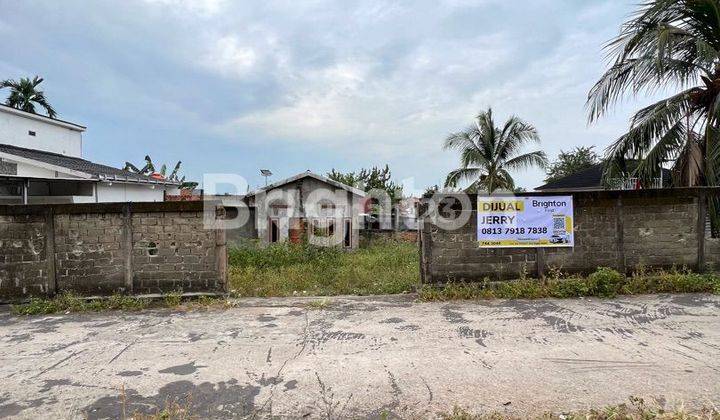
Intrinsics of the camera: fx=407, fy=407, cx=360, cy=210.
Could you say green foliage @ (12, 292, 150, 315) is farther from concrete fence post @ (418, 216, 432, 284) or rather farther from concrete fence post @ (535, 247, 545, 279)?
concrete fence post @ (535, 247, 545, 279)

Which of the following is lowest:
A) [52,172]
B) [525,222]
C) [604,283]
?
[604,283]

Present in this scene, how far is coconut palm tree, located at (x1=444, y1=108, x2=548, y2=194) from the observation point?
1872 cm

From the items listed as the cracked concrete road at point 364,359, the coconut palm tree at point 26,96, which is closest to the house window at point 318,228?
the cracked concrete road at point 364,359

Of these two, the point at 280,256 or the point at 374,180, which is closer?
the point at 280,256

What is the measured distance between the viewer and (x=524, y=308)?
5.72 meters

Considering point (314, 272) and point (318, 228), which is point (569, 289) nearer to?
point (314, 272)

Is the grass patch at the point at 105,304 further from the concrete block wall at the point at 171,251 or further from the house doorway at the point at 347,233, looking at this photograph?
the house doorway at the point at 347,233

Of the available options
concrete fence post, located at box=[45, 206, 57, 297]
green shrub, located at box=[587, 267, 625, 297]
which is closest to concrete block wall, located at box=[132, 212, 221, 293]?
concrete fence post, located at box=[45, 206, 57, 297]

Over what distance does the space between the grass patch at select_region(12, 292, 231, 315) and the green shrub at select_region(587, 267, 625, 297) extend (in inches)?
220

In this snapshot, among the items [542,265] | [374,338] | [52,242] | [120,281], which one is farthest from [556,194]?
[52,242]

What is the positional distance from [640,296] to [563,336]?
104 inches

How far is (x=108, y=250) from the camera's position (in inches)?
250

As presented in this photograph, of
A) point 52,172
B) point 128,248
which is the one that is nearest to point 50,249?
point 128,248

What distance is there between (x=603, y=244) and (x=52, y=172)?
15348mm
